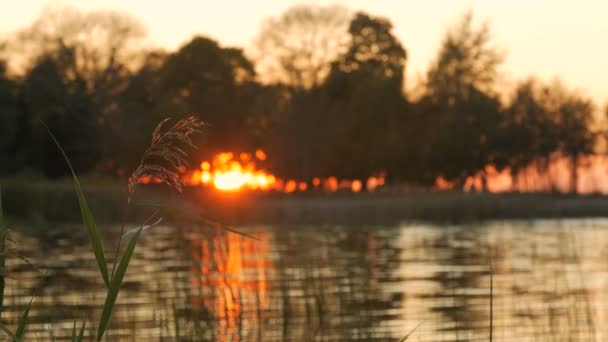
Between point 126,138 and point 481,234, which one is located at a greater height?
point 126,138

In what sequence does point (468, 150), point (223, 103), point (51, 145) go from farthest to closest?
point (468, 150) → point (223, 103) → point (51, 145)

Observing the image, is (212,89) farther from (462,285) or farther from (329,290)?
(329,290)

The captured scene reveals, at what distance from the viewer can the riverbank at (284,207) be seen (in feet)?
125

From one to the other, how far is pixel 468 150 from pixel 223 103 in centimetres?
1795

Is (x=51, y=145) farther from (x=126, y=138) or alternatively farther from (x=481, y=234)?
(x=481, y=234)

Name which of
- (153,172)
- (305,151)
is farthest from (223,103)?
(153,172)

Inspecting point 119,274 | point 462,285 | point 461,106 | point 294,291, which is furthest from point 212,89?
point 119,274

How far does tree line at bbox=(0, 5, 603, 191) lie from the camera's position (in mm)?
64438

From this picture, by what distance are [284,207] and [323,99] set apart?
27326 millimetres

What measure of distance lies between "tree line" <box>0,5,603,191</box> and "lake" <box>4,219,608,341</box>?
33123 millimetres

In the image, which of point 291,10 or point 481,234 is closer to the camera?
point 481,234

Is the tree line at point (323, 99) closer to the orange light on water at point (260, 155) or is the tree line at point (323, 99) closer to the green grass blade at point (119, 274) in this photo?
the orange light on water at point (260, 155)

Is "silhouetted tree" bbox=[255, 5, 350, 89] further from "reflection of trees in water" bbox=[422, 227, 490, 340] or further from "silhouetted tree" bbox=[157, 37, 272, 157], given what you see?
"reflection of trees in water" bbox=[422, 227, 490, 340]

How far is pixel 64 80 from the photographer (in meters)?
61.4
